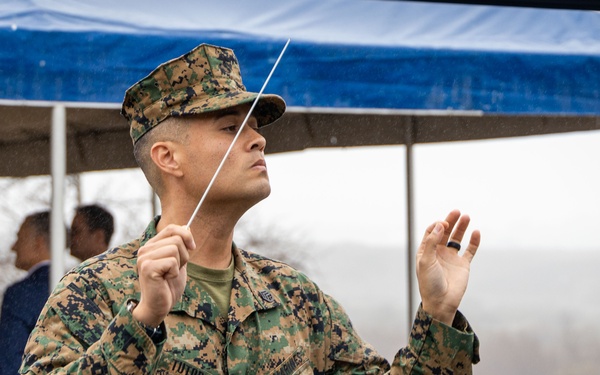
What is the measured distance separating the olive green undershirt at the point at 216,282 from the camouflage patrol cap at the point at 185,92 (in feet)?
1.21

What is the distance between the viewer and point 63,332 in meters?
2.17

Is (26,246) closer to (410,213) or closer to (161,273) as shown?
(410,213)

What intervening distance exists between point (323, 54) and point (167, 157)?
1.64 m

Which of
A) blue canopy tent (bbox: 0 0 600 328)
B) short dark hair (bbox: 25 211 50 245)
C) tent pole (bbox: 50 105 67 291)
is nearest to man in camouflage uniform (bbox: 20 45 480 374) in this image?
blue canopy tent (bbox: 0 0 600 328)

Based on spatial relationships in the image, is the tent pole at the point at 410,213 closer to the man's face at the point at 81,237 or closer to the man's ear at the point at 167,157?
the man's face at the point at 81,237

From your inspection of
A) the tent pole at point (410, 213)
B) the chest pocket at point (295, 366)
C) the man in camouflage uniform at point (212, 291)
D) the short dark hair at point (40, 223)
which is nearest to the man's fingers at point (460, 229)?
the man in camouflage uniform at point (212, 291)

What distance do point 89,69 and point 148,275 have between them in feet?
6.34

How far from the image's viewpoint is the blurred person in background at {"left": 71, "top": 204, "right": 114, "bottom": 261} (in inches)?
193

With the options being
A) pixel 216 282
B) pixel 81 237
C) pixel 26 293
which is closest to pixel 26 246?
pixel 81 237

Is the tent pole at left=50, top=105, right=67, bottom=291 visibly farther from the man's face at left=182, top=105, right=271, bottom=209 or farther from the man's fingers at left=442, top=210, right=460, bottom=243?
the man's fingers at left=442, top=210, right=460, bottom=243

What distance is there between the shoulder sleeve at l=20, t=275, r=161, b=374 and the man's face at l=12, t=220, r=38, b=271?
8.44 ft

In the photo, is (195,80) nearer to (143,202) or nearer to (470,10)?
(470,10)

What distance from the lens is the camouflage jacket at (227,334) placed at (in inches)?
81.2

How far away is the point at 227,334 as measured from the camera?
7.75 ft
